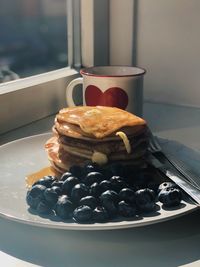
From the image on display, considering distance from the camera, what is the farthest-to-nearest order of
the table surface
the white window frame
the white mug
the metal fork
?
the white window frame
the white mug
the metal fork
the table surface

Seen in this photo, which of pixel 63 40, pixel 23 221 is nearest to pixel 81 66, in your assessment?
pixel 63 40

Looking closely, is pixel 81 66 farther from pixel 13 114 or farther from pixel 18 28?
pixel 13 114

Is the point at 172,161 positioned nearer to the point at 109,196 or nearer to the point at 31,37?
the point at 109,196

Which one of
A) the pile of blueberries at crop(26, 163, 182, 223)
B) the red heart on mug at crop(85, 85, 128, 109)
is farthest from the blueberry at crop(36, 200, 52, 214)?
the red heart on mug at crop(85, 85, 128, 109)

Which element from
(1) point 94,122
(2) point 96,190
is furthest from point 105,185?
(1) point 94,122

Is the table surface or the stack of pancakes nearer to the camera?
the table surface

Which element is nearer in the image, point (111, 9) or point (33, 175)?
point (33, 175)

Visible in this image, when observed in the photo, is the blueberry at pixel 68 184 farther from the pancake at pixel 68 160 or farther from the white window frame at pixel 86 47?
the white window frame at pixel 86 47

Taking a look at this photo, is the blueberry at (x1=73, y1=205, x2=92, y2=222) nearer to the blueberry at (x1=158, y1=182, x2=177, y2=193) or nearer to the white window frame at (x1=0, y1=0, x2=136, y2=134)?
the blueberry at (x1=158, y1=182, x2=177, y2=193)
